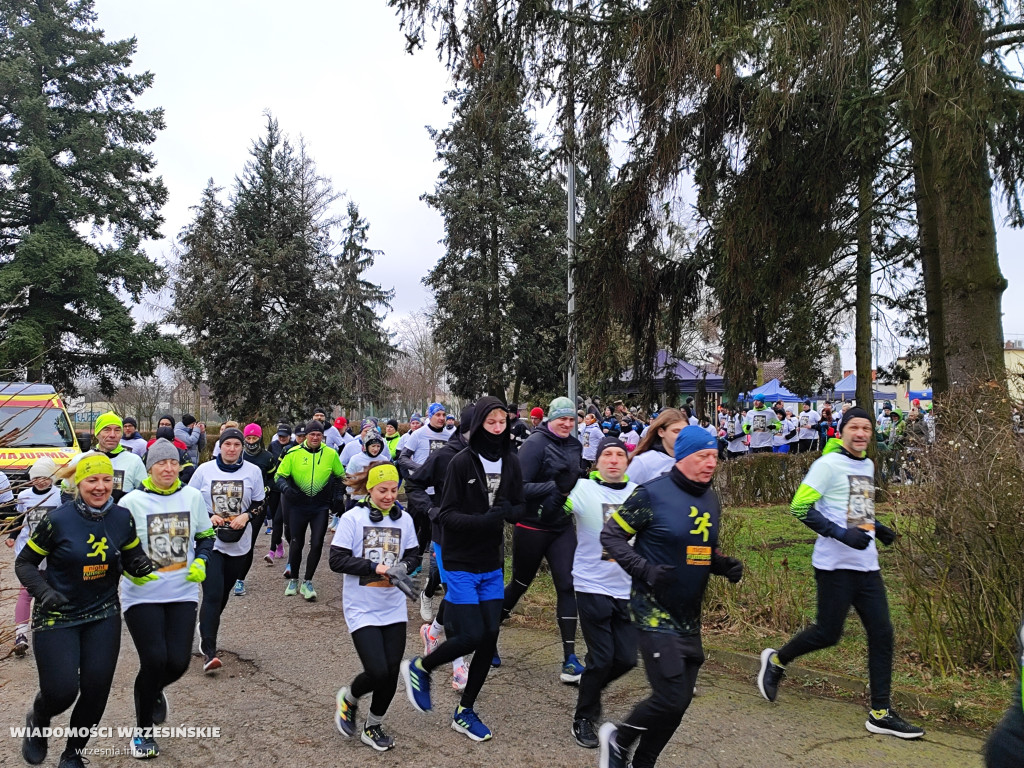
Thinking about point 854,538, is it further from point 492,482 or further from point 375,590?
point 375,590

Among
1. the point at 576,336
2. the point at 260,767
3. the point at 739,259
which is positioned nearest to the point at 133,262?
the point at 576,336

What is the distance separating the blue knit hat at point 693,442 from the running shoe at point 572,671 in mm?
2492

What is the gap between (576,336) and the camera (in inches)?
400

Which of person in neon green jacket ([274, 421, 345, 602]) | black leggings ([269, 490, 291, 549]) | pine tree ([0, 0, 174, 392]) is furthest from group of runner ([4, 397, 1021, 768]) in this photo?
pine tree ([0, 0, 174, 392])

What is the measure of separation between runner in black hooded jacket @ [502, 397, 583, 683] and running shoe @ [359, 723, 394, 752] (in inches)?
64.5

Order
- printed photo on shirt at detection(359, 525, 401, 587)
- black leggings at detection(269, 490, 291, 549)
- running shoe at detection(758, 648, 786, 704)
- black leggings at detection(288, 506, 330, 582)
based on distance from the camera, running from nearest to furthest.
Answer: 1. printed photo on shirt at detection(359, 525, 401, 587)
2. running shoe at detection(758, 648, 786, 704)
3. black leggings at detection(288, 506, 330, 582)
4. black leggings at detection(269, 490, 291, 549)

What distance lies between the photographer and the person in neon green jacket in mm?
8773

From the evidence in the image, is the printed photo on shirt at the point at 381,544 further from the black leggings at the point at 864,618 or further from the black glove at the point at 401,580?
the black leggings at the point at 864,618

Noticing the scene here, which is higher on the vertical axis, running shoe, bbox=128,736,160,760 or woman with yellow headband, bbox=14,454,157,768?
woman with yellow headband, bbox=14,454,157,768

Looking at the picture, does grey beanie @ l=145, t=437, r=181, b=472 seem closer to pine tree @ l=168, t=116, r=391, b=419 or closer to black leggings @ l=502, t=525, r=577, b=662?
black leggings @ l=502, t=525, r=577, b=662

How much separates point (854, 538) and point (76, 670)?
440 centimetres

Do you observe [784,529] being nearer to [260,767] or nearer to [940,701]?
[940,701]

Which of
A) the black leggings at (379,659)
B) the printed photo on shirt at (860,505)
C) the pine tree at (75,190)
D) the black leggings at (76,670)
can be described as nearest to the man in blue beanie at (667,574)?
the black leggings at (379,659)

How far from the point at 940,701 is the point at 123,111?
3468 cm
